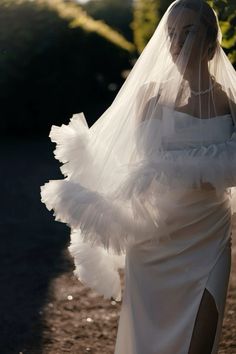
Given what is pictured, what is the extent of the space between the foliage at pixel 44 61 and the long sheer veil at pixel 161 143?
842cm

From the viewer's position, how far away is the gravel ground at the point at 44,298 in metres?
4.89

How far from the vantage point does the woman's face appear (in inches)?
124

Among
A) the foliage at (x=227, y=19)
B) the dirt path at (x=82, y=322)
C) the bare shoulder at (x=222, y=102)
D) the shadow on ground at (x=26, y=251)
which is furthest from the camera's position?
the shadow on ground at (x=26, y=251)

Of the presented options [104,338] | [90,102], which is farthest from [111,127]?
[90,102]

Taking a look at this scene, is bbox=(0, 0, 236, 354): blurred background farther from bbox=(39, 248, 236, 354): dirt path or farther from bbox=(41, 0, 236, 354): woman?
bbox=(41, 0, 236, 354): woman

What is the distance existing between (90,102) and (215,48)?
40.7 feet

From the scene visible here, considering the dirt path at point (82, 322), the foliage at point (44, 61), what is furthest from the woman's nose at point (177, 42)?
the foliage at point (44, 61)

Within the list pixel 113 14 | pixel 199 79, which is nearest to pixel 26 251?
pixel 199 79

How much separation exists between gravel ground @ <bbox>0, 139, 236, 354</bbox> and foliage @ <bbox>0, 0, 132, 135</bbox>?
3459 millimetres

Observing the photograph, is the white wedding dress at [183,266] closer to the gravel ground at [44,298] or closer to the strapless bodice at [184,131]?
the strapless bodice at [184,131]

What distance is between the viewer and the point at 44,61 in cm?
1269

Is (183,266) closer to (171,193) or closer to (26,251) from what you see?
(171,193)

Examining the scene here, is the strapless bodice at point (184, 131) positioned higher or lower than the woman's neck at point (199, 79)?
lower

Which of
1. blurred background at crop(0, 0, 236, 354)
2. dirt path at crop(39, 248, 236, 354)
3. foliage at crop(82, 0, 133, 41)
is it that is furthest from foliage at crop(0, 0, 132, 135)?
dirt path at crop(39, 248, 236, 354)
